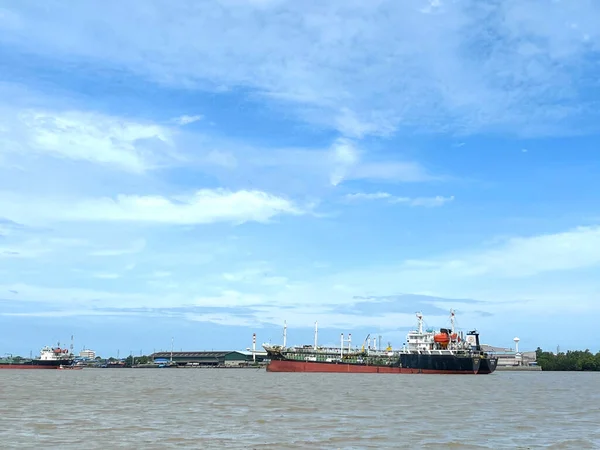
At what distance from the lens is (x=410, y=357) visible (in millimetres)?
135250

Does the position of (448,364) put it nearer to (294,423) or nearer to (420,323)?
(420,323)

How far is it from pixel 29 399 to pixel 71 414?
48.6 ft

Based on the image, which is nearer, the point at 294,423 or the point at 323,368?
the point at 294,423

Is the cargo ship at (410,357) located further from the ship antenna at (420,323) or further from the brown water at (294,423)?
the brown water at (294,423)

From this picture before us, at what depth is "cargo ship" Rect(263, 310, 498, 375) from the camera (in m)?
131

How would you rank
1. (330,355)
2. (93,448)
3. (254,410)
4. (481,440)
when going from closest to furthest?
(93,448), (481,440), (254,410), (330,355)

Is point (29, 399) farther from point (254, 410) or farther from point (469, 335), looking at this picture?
point (469, 335)

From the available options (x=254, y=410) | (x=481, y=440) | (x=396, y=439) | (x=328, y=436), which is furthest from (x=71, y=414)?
(x=481, y=440)

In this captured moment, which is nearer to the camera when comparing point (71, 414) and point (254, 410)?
point (71, 414)

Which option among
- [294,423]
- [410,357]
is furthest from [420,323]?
[294,423]

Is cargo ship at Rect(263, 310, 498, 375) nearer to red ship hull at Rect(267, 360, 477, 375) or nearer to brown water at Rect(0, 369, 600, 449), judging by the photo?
red ship hull at Rect(267, 360, 477, 375)

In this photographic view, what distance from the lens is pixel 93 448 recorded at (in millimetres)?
25516

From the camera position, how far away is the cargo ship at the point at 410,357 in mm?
131000

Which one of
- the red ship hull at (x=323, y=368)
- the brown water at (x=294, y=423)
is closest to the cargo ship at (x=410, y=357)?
the red ship hull at (x=323, y=368)
